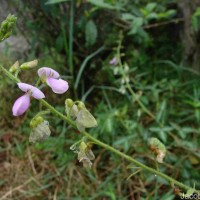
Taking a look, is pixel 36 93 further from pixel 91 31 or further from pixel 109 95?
pixel 109 95

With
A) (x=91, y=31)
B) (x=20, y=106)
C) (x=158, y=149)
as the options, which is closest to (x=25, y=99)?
(x=20, y=106)

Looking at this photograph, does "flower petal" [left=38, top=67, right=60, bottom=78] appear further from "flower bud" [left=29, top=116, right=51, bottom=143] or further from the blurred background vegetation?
the blurred background vegetation

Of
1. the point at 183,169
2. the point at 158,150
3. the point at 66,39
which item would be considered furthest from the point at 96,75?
the point at 158,150

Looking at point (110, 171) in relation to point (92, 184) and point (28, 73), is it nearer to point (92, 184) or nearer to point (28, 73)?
point (92, 184)

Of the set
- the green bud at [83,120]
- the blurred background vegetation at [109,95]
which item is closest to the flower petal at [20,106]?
the green bud at [83,120]

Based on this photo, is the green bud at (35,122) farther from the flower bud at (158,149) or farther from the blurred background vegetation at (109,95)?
the blurred background vegetation at (109,95)

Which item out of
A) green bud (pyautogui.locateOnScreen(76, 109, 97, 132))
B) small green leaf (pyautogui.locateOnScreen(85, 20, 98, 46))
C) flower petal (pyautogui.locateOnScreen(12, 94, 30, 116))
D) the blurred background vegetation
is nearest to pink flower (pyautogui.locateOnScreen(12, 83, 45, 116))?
flower petal (pyautogui.locateOnScreen(12, 94, 30, 116))

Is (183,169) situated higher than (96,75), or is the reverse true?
(96,75)
